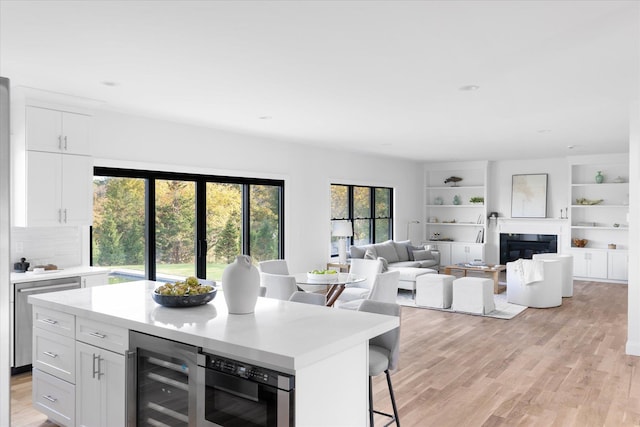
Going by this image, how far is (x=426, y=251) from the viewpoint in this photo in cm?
995

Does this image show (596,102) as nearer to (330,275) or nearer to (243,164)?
(330,275)

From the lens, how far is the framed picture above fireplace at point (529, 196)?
1112cm

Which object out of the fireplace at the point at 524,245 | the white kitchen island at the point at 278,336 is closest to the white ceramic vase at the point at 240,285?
the white kitchen island at the point at 278,336

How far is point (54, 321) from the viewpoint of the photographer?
10.7 feet

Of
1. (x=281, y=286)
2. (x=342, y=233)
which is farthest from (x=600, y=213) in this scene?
(x=281, y=286)

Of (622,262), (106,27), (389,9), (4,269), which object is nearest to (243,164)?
(106,27)

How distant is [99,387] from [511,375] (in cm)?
353

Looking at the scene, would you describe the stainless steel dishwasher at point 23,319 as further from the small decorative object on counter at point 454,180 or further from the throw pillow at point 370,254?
the small decorative object on counter at point 454,180

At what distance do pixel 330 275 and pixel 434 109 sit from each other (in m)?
2.22

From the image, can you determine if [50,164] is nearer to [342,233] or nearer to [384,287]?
[384,287]

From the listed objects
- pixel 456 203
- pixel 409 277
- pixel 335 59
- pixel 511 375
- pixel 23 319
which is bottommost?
pixel 511 375

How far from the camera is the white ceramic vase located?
2.84 meters

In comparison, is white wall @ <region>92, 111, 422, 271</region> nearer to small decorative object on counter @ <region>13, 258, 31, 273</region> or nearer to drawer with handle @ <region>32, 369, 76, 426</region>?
small decorative object on counter @ <region>13, 258, 31, 273</region>

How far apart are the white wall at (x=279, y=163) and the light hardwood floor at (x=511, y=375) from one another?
242cm
